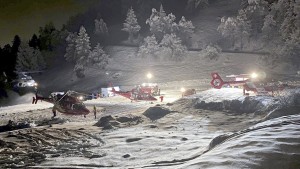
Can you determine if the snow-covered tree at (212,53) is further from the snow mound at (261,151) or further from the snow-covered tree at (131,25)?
the snow mound at (261,151)

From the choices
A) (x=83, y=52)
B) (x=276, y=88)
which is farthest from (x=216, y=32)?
(x=276, y=88)

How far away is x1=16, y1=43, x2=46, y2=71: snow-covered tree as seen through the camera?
83000 millimetres

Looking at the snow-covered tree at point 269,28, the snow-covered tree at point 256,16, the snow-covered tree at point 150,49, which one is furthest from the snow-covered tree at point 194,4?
the snow-covered tree at point 269,28

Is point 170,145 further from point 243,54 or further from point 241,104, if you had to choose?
point 243,54

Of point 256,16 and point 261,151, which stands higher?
point 256,16

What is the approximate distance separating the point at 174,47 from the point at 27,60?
42666 millimetres

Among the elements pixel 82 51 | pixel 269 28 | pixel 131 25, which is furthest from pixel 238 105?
pixel 131 25

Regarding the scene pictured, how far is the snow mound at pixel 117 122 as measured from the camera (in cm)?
1938

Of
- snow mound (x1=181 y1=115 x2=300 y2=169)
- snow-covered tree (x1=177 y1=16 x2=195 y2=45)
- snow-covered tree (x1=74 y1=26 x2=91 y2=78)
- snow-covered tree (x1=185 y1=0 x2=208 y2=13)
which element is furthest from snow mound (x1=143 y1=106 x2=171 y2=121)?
snow-covered tree (x1=185 y1=0 x2=208 y2=13)

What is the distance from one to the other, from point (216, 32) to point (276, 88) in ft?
186

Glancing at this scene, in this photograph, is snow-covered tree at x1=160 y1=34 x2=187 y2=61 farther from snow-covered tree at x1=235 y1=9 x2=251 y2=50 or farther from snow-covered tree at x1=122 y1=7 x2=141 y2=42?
snow-covered tree at x1=122 y1=7 x2=141 y2=42

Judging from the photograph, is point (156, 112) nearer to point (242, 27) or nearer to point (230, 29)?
point (242, 27)

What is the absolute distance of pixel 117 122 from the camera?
20.2m

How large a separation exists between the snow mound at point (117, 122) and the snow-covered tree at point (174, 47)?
51317mm
